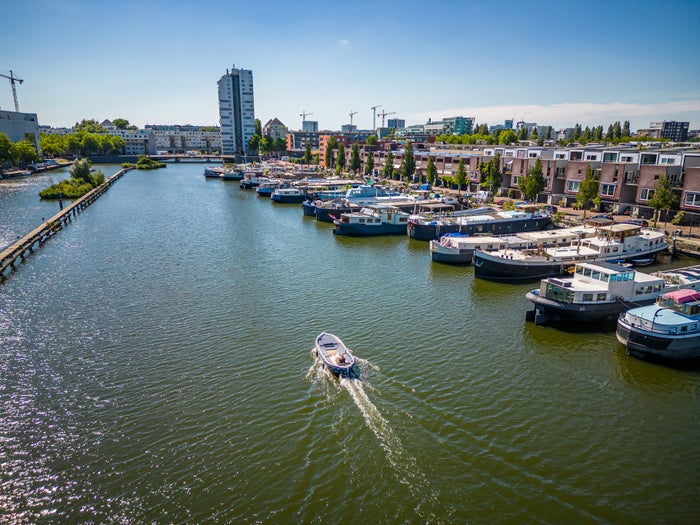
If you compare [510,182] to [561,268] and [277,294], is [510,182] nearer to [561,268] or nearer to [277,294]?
[561,268]

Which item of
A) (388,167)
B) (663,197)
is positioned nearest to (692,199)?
(663,197)

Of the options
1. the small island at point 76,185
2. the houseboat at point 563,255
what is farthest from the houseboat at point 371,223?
the small island at point 76,185

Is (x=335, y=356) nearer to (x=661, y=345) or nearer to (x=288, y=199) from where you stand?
(x=661, y=345)

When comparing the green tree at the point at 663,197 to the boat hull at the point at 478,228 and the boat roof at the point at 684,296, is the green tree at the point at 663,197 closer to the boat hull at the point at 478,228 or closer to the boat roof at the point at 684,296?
the boat hull at the point at 478,228

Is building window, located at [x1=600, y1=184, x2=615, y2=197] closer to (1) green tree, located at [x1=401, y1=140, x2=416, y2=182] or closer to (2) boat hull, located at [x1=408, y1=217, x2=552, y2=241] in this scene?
(2) boat hull, located at [x1=408, y1=217, x2=552, y2=241]

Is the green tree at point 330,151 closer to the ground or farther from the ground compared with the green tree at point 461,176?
farther from the ground

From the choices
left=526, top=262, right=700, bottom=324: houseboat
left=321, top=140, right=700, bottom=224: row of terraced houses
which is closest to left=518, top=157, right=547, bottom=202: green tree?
left=321, top=140, right=700, bottom=224: row of terraced houses

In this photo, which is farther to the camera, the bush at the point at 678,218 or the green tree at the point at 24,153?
the green tree at the point at 24,153
